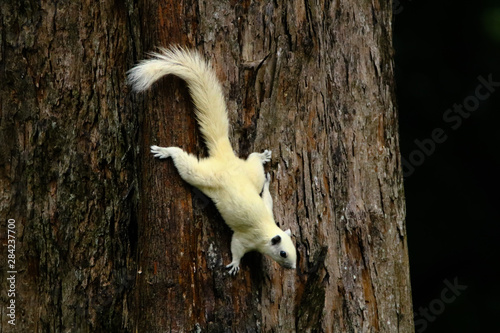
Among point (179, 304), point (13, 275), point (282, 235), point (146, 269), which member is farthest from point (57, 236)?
point (282, 235)

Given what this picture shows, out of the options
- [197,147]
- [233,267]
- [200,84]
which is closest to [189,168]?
[197,147]

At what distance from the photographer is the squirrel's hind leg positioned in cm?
289

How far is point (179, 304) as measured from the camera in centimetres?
284

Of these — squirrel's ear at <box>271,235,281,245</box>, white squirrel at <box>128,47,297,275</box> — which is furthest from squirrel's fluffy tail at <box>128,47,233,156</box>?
squirrel's ear at <box>271,235,281,245</box>

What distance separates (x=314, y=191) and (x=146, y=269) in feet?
3.34

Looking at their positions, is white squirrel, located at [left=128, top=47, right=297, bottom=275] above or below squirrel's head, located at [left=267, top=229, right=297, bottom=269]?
above

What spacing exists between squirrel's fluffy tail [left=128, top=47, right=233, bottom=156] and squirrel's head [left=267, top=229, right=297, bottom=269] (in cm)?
53

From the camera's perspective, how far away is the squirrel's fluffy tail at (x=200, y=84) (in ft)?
9.52

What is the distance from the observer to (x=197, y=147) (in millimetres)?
2990

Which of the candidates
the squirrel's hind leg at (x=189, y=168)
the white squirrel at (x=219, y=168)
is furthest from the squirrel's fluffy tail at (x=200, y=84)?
the squirrel's hind leg at (x=189, y=168)

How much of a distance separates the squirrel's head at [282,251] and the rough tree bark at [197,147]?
13cm

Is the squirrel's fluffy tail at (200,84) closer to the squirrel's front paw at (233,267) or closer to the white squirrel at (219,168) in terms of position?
the white squirrel at (219,168)

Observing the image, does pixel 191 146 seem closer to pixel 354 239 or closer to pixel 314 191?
pixel 314 191

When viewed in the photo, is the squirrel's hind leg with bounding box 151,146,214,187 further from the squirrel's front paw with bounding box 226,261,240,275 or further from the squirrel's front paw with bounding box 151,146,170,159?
the squirrel's front paw with bounding box 226,261,240,275
